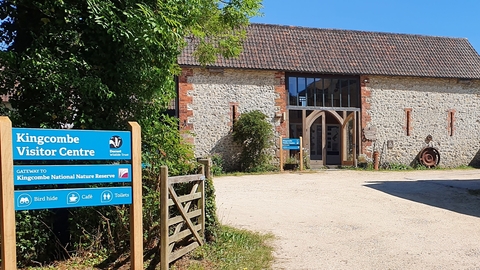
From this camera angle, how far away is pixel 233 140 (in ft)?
56.3

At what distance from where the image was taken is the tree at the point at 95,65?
4273 millimetres

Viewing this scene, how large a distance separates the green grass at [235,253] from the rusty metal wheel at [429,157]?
52.3ft

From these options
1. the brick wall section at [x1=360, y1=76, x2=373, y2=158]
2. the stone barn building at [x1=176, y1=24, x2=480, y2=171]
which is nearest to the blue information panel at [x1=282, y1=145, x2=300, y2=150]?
the stone barn building at [x1=176, y1=24, x2=480, y2=171]

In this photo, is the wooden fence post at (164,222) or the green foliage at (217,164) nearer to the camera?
the wooden fence post at (164,222)

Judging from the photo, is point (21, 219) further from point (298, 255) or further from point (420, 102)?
point (420, 102)

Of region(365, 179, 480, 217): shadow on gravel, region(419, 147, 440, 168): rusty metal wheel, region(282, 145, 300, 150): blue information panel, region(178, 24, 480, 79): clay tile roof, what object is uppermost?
region(178, 24, 480, 79): clay tile roof

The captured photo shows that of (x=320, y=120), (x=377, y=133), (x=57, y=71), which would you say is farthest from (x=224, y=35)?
(x=377, y=133)

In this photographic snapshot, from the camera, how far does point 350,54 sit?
19172 mm

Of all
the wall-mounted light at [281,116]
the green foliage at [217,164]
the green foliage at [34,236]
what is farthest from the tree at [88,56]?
the wall-mounted light at [281,116]

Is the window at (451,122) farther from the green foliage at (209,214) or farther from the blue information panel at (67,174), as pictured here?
the blue information panel at (67,174)

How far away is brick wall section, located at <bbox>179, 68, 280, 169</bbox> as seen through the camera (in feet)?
55.1

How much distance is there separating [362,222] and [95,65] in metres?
5.37

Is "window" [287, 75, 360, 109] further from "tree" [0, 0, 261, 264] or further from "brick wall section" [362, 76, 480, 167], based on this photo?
"tree" [0, 0, 261, 264]

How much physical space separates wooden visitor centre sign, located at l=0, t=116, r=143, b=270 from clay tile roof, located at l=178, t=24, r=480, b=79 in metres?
13.2
